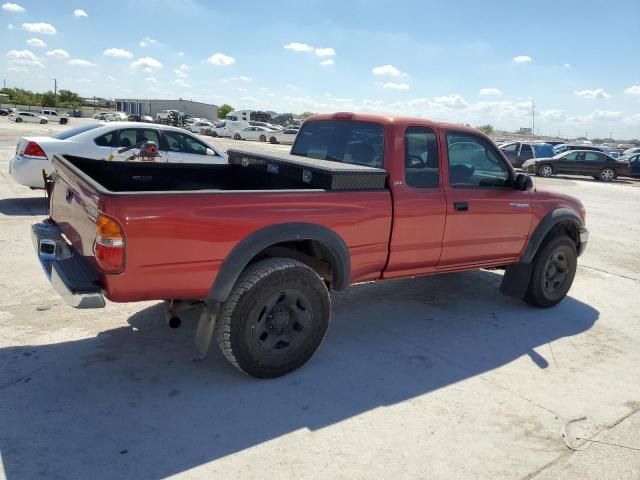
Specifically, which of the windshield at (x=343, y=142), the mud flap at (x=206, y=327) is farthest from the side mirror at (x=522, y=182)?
the mud flap at (x=206, y=327)

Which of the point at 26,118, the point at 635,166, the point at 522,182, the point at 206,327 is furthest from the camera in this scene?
the point at 26,118

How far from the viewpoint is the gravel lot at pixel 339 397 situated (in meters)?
2.78

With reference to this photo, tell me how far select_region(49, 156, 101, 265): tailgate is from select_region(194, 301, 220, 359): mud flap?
77 centimetres

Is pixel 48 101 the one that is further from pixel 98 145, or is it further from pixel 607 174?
pixel 98 145

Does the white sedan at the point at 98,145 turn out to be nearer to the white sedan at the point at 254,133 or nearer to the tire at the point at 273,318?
the tire at the point at 273,318

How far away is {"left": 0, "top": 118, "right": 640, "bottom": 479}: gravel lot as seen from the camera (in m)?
2.78

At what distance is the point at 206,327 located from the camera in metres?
3.43

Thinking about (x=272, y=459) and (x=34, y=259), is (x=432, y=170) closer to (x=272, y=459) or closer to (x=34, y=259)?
(x=272, y=459)

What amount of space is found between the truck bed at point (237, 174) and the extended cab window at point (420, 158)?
324 mm

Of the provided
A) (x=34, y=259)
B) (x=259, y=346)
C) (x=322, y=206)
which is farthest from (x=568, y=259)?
(x=34, y=259)

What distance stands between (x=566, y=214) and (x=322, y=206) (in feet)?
9.90

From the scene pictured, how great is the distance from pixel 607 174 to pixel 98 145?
23.3m

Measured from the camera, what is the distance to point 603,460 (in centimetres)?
296

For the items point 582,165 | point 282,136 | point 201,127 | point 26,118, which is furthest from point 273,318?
point 26,118
